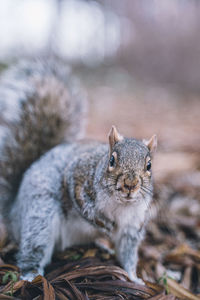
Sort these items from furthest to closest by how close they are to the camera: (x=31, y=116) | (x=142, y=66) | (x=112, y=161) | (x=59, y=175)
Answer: (x=142, y=66) < (x=31, y=116) < (x=59, y=175) < (x=112, y=161)

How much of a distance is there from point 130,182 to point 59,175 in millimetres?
643

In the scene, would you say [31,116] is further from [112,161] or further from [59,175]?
[112,161]

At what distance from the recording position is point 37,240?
1.88m

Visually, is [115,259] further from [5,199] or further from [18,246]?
[5,199]

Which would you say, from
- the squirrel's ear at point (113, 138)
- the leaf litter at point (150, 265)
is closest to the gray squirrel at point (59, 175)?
the squirrel's ear at point (113, 138)

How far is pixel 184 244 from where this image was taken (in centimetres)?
235

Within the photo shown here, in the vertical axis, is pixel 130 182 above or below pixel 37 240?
above

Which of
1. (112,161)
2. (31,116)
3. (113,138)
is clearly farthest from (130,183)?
(31,116)

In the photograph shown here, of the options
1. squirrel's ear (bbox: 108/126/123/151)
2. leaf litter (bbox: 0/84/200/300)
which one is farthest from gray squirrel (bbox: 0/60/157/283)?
leaf litter (bbox: 0/84/200/300)

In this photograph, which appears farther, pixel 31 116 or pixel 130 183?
pixel 31 116

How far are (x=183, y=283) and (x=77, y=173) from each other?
0.90 m

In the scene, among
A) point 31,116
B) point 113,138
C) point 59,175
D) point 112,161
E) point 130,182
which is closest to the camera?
point 130,182

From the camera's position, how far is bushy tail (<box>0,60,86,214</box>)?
2.25 m

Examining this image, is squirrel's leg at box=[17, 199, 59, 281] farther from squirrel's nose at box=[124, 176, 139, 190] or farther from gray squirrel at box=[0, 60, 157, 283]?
squirrel's nose at box=[124, 176, 139, 190]
